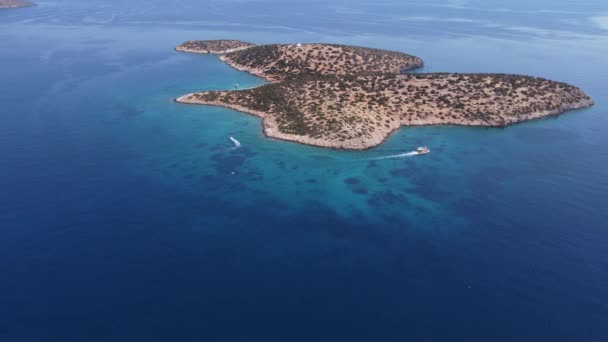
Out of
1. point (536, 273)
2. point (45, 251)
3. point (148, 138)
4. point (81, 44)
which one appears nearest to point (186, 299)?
point (45, 251)

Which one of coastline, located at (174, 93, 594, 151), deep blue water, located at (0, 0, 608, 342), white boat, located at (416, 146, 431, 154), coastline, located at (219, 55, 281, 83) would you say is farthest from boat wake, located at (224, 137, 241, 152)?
coastline, located at (219, 55, 281, 83)

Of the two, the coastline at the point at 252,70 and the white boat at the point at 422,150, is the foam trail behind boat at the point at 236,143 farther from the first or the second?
the coastline at the point at 252,70

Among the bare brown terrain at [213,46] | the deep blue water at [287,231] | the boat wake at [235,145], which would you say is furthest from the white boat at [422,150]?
the bare brown terrain at [213,46]

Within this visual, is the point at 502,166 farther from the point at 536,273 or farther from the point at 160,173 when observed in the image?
the point at 160,173

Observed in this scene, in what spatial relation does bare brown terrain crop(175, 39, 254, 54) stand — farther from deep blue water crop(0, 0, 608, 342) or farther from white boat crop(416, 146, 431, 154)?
white boat crop(416, 146, 431, 154)

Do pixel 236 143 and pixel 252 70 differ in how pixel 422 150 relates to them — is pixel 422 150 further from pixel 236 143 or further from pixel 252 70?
pixel 252 70
